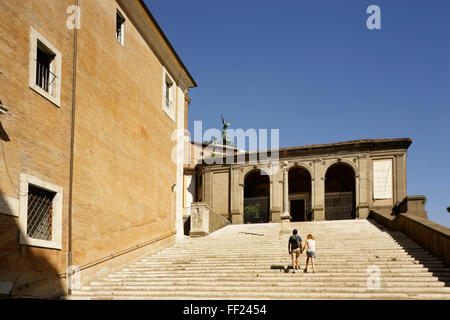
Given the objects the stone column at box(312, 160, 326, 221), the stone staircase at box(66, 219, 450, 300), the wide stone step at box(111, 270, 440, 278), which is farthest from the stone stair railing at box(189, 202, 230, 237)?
the stone column at box(312, 160, 326, 221)

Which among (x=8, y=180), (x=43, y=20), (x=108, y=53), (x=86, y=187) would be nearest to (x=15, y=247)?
(x=8, y=180)

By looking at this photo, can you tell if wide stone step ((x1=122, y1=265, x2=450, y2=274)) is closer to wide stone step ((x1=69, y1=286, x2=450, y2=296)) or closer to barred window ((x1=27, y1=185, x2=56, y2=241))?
wide stone step ((x1=69, y1=286, x2=450, y2=296))

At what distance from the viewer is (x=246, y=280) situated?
472 inches

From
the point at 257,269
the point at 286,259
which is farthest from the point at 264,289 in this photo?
the point at 286,259

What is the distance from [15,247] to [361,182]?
69.5 ft

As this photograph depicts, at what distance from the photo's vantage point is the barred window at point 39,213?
1052 cm

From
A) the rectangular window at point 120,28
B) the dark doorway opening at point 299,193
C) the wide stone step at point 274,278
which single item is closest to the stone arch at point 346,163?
the dark doorway opening at point 299,193

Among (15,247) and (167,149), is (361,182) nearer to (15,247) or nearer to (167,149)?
(167,149)

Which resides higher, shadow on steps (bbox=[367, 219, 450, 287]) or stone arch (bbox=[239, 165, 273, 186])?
stone arch (bbox=[239, 165, 273, 186])

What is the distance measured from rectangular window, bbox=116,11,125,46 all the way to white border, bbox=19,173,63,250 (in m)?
6.14

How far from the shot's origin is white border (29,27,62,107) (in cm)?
1066

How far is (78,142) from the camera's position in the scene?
12.2 metres

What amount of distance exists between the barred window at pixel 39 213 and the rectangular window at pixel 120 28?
6346 millimetres

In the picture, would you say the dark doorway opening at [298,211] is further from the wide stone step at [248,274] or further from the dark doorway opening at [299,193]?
the wide stone step at [248,274]
